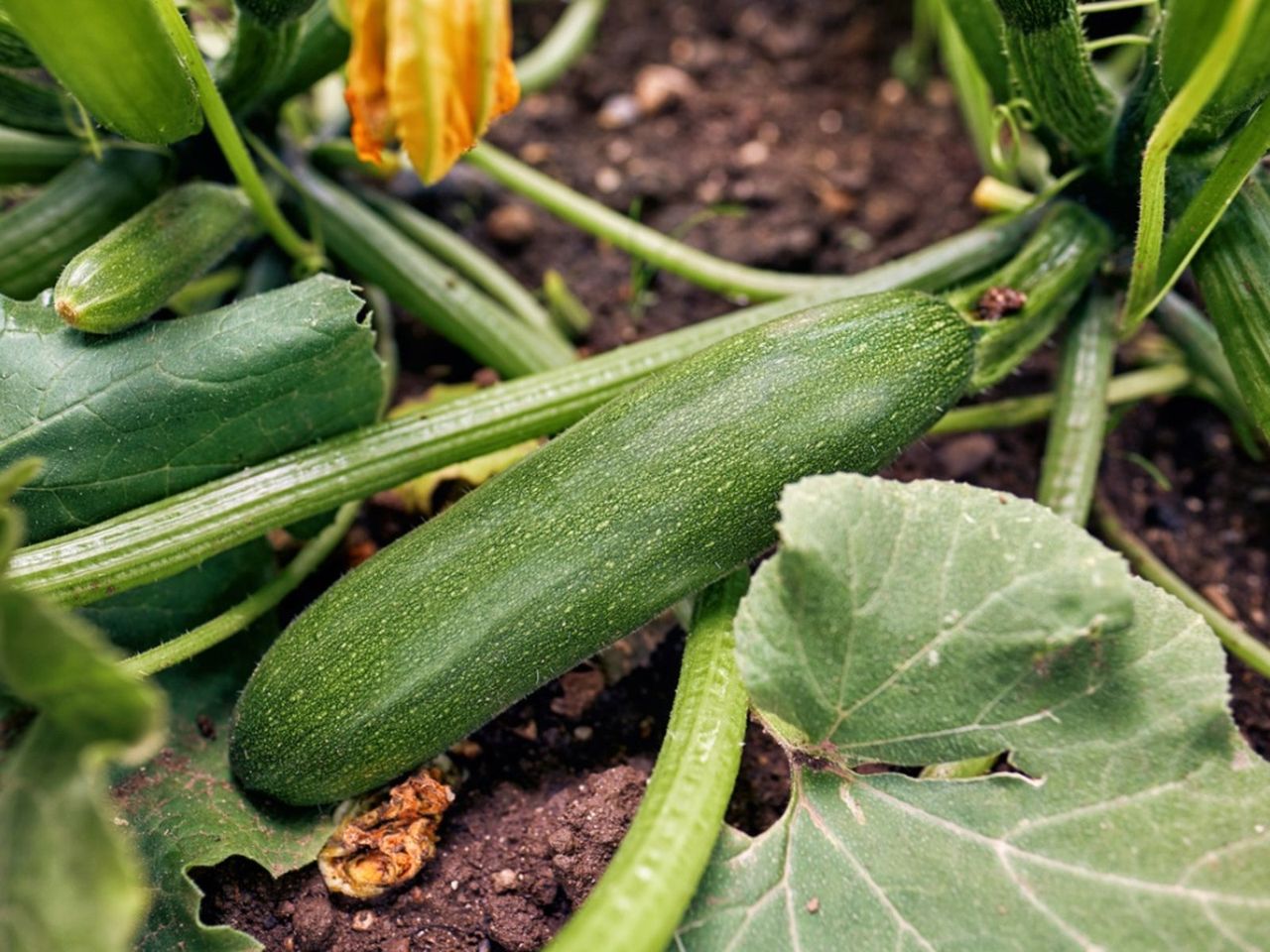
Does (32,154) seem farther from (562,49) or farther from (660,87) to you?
(660,87)

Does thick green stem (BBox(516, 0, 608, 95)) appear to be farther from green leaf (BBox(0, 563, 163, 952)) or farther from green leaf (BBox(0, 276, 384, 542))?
green leaf (BBox(0, 563, 163, 952))

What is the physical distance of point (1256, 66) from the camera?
5.23 feet

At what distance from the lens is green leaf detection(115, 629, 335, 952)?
1592 millimetres

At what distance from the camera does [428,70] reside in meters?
1.30

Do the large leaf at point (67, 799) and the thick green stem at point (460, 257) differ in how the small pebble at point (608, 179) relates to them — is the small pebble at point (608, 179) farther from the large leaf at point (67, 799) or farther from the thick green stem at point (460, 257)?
the large leaf at point (67, 799)

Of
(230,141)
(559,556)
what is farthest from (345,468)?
(230,141)

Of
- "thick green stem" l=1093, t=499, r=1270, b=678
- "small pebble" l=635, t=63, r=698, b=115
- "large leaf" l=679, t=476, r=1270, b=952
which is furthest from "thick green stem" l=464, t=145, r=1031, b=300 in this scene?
"large leaf" l=679, t=476, r=1270, b=952

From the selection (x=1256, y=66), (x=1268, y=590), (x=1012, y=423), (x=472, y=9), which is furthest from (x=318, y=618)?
(x=1268, y=590)

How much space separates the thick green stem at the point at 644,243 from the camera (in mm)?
2385

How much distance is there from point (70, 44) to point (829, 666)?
4.11 ft

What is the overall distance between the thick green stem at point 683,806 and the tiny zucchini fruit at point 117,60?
3.48 ft

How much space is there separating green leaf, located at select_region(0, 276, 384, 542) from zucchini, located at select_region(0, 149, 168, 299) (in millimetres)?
275

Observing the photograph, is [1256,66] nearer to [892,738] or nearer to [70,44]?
[892,738]

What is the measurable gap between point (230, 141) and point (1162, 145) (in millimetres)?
1365
